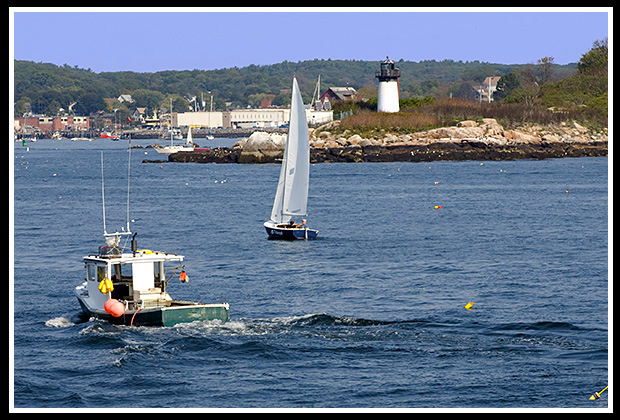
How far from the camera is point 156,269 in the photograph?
114 feet

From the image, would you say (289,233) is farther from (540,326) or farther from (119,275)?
(540,326)

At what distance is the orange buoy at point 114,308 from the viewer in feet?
108

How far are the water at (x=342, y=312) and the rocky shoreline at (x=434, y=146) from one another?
57.9 meters

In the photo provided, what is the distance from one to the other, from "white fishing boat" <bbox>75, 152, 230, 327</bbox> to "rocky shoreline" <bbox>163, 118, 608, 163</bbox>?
3941 inches

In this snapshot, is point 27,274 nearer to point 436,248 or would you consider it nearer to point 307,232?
point 307,232

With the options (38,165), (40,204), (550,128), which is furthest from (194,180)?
(550,128)

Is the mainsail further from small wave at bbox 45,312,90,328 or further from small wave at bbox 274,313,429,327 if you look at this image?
small wave at bbox 274,313,429,327

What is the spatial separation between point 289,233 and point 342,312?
69.7ft

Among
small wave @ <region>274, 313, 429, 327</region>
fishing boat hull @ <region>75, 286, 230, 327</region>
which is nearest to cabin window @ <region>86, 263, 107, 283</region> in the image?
fishing boat hull @ <region>75, 286, 230, 327</region>

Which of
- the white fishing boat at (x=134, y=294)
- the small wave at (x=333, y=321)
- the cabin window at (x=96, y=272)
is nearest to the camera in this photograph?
the white fishing boat at (x=134, y=294)

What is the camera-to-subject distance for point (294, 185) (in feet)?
194

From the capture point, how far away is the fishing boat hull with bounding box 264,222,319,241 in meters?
56.8

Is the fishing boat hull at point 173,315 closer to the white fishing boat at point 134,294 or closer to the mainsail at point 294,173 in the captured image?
the white fishing boat at point 134,294

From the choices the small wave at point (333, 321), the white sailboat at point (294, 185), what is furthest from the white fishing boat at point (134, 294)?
the white sailboat at point (294, 185)
